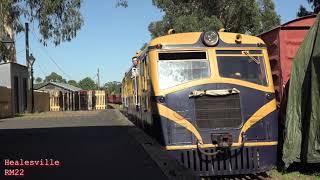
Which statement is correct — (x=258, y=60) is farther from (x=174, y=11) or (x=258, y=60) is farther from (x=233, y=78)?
(x=174, y=11)

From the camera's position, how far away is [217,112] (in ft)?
37.6

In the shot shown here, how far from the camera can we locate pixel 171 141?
11.3 m

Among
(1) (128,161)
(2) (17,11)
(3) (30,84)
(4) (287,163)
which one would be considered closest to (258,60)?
(4) (287,163)

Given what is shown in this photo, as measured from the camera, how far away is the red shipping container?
12.9 meters

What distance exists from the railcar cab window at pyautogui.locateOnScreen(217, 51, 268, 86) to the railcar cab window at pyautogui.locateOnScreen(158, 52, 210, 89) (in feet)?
1.14

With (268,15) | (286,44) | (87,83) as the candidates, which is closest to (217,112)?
(286,44)

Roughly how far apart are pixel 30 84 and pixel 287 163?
39.9 metres

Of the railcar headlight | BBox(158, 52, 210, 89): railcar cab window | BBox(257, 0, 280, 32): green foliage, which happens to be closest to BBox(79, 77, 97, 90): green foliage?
BBox(257, 0, 280, 32): green foliage

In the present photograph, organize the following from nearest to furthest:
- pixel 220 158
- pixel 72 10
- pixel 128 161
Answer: pixel 128 161
pixel 220 158
pixel 72 10

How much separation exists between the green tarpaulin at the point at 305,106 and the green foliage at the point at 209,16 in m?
32.7

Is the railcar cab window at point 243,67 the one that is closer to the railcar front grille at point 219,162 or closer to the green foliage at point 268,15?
the railcar front grille at point 219,162

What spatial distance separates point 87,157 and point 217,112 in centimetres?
277

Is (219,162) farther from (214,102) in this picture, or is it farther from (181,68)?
(181,68)

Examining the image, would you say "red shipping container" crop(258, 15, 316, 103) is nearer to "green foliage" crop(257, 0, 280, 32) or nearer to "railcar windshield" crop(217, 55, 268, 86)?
"railcar windshield" crop(217, 55, 268, 86)
